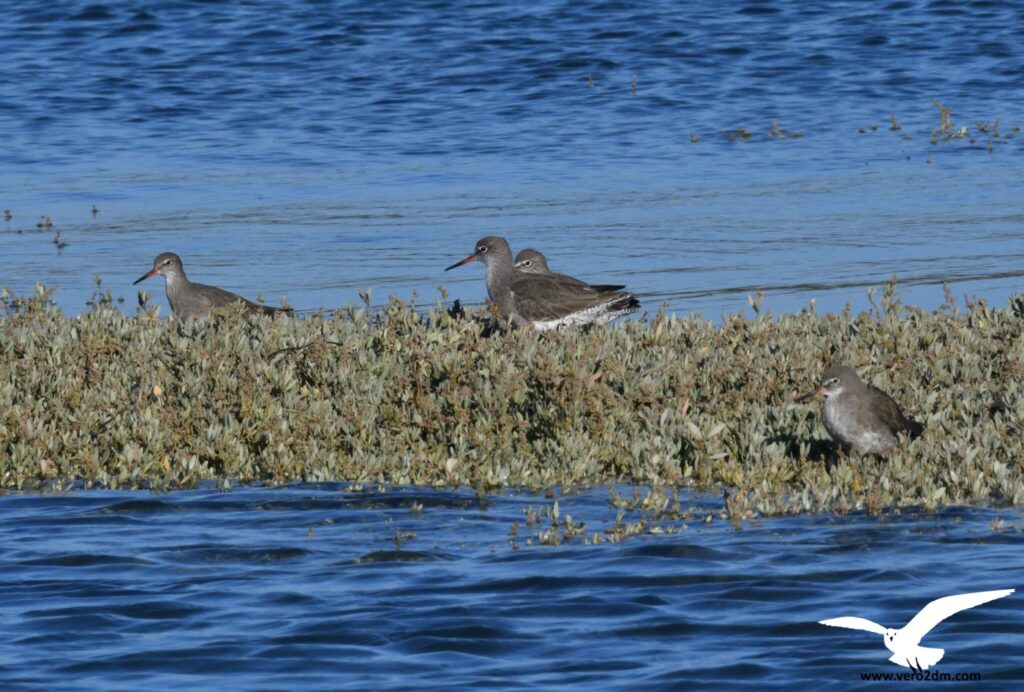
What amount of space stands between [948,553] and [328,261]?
487 inches

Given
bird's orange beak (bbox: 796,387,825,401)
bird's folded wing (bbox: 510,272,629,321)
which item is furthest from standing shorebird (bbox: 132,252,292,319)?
bird's orange beak (bbox: 796,387,825,401)

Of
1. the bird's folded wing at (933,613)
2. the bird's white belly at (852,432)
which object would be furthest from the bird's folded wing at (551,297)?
the bird's folded wing at (933,613)

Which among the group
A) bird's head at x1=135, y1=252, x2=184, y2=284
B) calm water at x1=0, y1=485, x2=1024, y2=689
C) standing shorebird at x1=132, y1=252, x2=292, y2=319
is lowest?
calm water at x1=0, y1=485, x2=1024, y2=689

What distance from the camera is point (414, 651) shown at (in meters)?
8.19

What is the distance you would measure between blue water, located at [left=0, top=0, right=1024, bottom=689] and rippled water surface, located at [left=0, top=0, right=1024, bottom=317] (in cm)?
10

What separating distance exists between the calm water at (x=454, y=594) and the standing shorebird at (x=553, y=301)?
460 cm

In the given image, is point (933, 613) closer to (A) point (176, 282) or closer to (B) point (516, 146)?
(A) point (176, 282)

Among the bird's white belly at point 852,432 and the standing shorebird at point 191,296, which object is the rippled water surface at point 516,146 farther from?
the bird's white belly at point 852,432

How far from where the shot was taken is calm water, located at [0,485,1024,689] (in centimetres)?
793

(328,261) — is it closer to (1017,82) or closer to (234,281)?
(234,281)

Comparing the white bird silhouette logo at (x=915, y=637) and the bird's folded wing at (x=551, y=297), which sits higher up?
the bird's folded wing at (x=551, y=297)

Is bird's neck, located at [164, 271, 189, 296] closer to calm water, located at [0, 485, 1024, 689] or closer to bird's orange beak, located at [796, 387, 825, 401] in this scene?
calm water, located at [0, 485, 1024, 689]

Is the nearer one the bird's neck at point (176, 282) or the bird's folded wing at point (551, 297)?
the bird's folded wing at point (551, 297)

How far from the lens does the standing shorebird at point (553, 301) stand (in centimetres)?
1533
